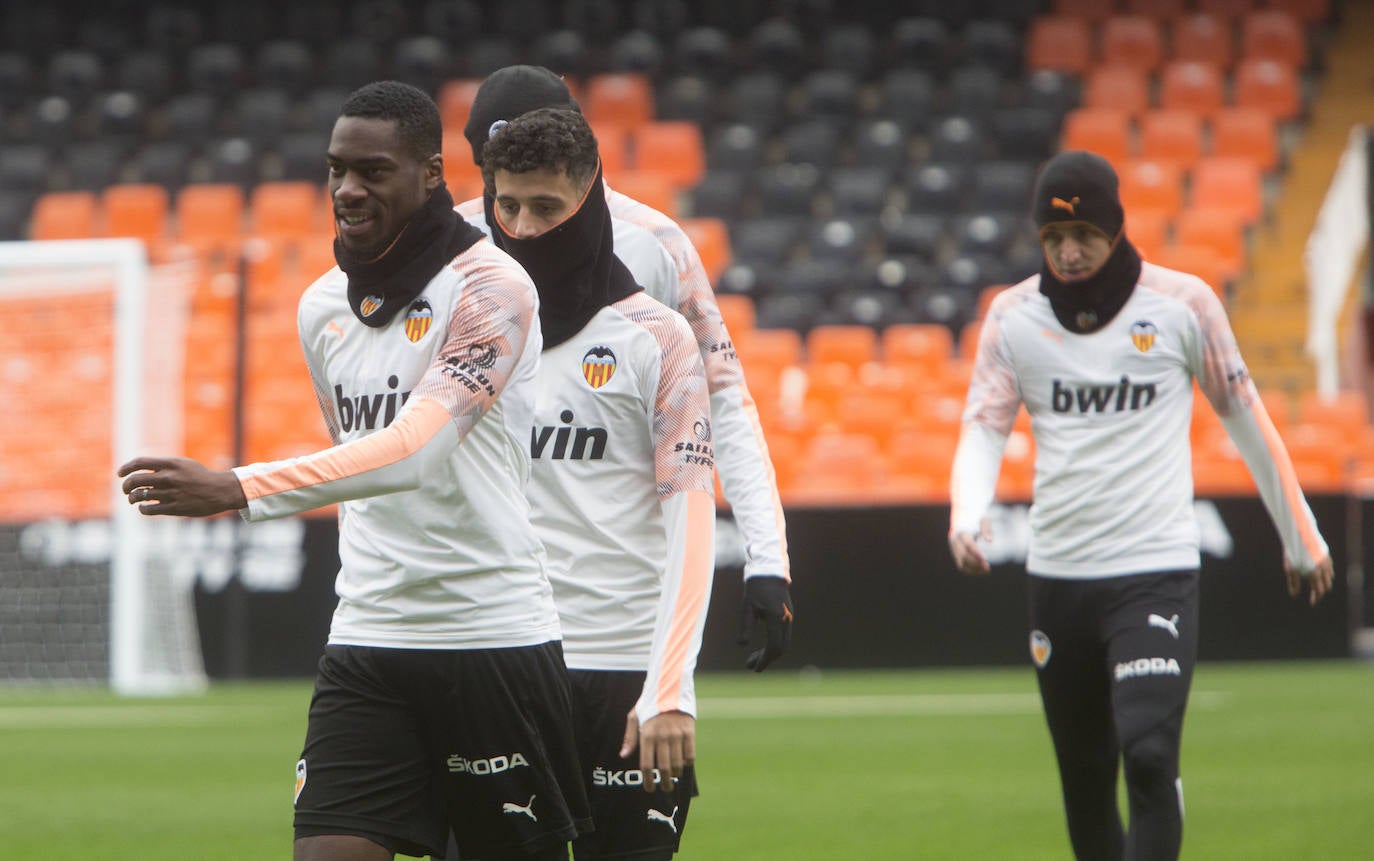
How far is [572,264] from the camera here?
3943 mm

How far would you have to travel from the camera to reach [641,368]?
3.93 meters

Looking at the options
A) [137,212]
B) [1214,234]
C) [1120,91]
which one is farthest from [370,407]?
[1120,91]

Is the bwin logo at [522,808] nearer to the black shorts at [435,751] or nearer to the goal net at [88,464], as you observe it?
the black shorts at [435,751]

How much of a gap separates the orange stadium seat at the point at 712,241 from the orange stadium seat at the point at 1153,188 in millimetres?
4106

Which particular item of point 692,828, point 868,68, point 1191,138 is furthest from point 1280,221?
A: point 692,828

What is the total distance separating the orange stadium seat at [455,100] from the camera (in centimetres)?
1984

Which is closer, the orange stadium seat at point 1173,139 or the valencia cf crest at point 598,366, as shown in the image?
the valencia cf crest at point 598,366

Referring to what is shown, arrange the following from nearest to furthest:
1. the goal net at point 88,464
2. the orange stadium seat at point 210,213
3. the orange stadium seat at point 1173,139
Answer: the goal net at point 88,464
the orange stadium seat at point 1173,139
the orange stadium seat at point 210,213

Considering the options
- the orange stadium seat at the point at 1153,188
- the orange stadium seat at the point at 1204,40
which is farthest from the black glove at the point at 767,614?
the orange stadium seat at the point at 1204,40

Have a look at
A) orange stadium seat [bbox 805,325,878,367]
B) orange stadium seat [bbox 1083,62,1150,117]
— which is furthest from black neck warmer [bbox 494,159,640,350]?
orange stadium seat [bbox 1083,62,1150,117]

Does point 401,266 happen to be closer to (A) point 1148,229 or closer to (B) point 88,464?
(B) point 88,464

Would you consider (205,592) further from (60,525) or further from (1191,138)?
(1191,138)

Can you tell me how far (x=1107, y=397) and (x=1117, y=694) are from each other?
894mm

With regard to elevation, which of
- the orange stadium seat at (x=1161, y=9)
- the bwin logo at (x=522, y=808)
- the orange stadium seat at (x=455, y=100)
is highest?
the orange stadium seat at (x=1161, y=9)
